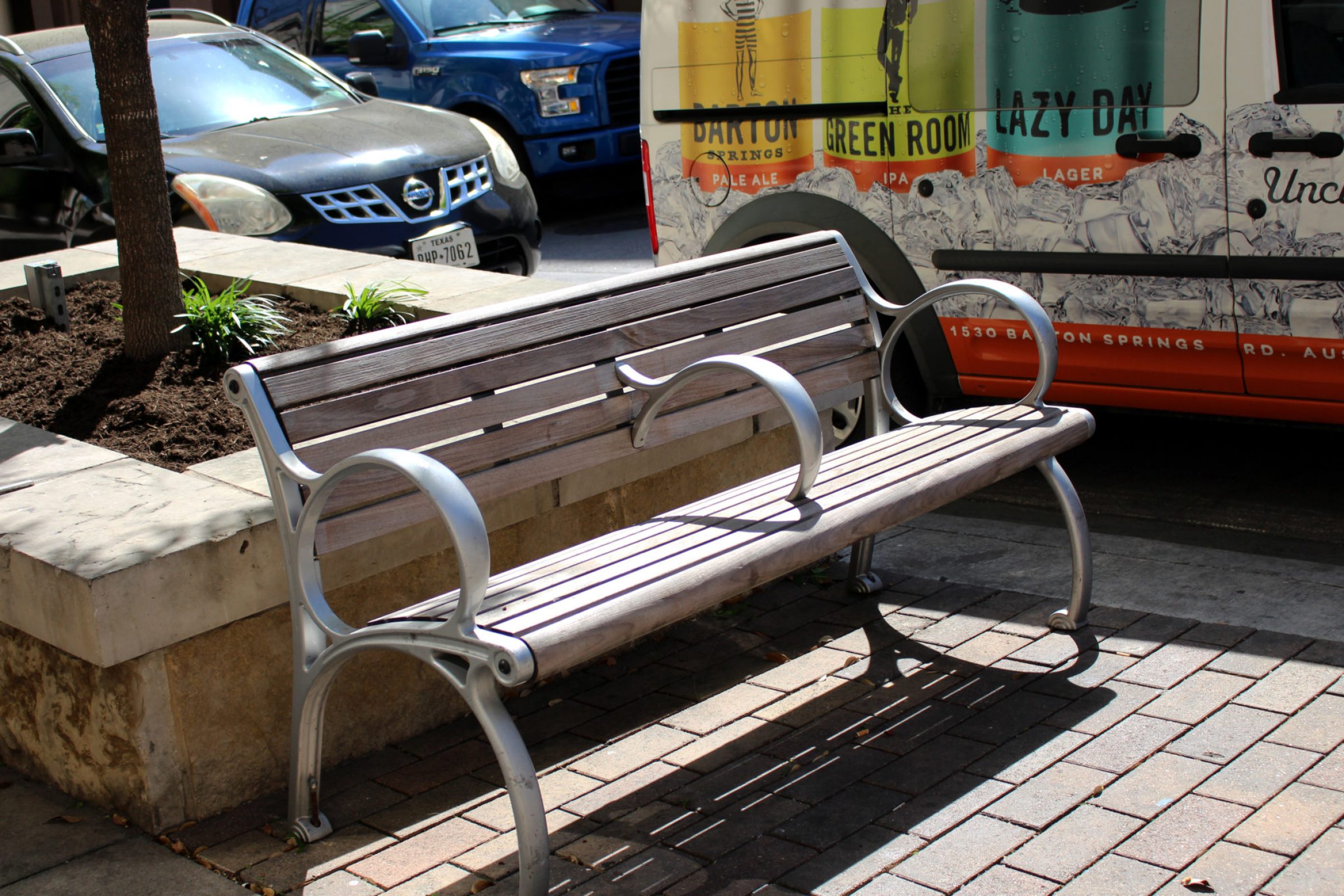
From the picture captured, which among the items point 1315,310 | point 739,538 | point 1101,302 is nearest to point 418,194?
point 1101,302

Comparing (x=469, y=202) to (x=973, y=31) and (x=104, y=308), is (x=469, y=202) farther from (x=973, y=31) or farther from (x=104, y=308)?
(x=973, y=31)

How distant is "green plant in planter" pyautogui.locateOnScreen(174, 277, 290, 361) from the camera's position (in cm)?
470

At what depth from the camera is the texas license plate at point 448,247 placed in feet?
24.4

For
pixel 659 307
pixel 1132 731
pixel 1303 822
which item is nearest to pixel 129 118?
pixel 659 307

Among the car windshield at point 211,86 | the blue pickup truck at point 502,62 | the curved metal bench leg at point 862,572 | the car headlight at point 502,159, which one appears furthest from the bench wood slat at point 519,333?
the blue pickup truck at point 502,62

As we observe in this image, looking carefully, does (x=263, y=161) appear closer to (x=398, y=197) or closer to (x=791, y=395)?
(x=398, y=197)

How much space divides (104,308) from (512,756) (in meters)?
3.43

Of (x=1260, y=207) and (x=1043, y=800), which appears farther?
(x=1260, y=207)

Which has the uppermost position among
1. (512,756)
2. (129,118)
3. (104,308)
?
(129,118)

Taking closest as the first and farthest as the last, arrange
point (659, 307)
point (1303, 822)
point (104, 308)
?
point (1303, 822), point (659, 307), point (104, 308)

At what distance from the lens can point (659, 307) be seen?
3793 millimetres

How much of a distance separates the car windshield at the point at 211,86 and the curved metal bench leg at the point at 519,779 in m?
5.92

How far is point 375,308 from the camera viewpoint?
4957 millimetres

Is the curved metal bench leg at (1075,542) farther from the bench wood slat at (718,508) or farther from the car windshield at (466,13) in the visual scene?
the car windshield at (466,13)
